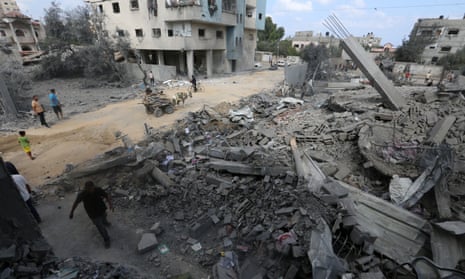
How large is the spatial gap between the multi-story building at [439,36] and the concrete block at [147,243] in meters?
40.0

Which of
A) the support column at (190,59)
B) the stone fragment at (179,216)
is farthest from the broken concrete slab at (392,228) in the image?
the support column at (190,59)

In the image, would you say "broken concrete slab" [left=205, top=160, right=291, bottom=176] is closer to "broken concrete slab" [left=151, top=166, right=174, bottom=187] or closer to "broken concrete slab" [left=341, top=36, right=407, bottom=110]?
"broken concrete slab" [left=151, top=166, right=174, bottom=187]

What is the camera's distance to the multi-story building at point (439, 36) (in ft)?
92.3

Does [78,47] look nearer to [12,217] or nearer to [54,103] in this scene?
[54,103]

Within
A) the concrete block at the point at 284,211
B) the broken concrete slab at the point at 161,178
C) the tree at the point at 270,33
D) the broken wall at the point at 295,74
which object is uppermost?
the tree at the point at 270,33

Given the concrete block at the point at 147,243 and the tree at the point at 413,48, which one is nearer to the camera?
the concrete block at the point at 147,243

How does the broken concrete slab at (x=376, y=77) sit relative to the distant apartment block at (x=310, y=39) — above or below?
below

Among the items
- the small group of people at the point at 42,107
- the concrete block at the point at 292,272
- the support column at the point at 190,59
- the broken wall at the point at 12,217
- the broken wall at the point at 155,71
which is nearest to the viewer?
the broken wall at the point at 12,217

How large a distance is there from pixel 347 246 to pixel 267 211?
4.74 ft

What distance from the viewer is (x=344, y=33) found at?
423 inches

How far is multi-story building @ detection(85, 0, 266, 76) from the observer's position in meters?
20.5

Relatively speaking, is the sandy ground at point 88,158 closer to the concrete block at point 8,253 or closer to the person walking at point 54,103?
the person walking at point 54,103

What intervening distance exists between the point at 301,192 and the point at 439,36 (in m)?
39.4

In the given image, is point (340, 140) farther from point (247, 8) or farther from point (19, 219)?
point (247, 8)
